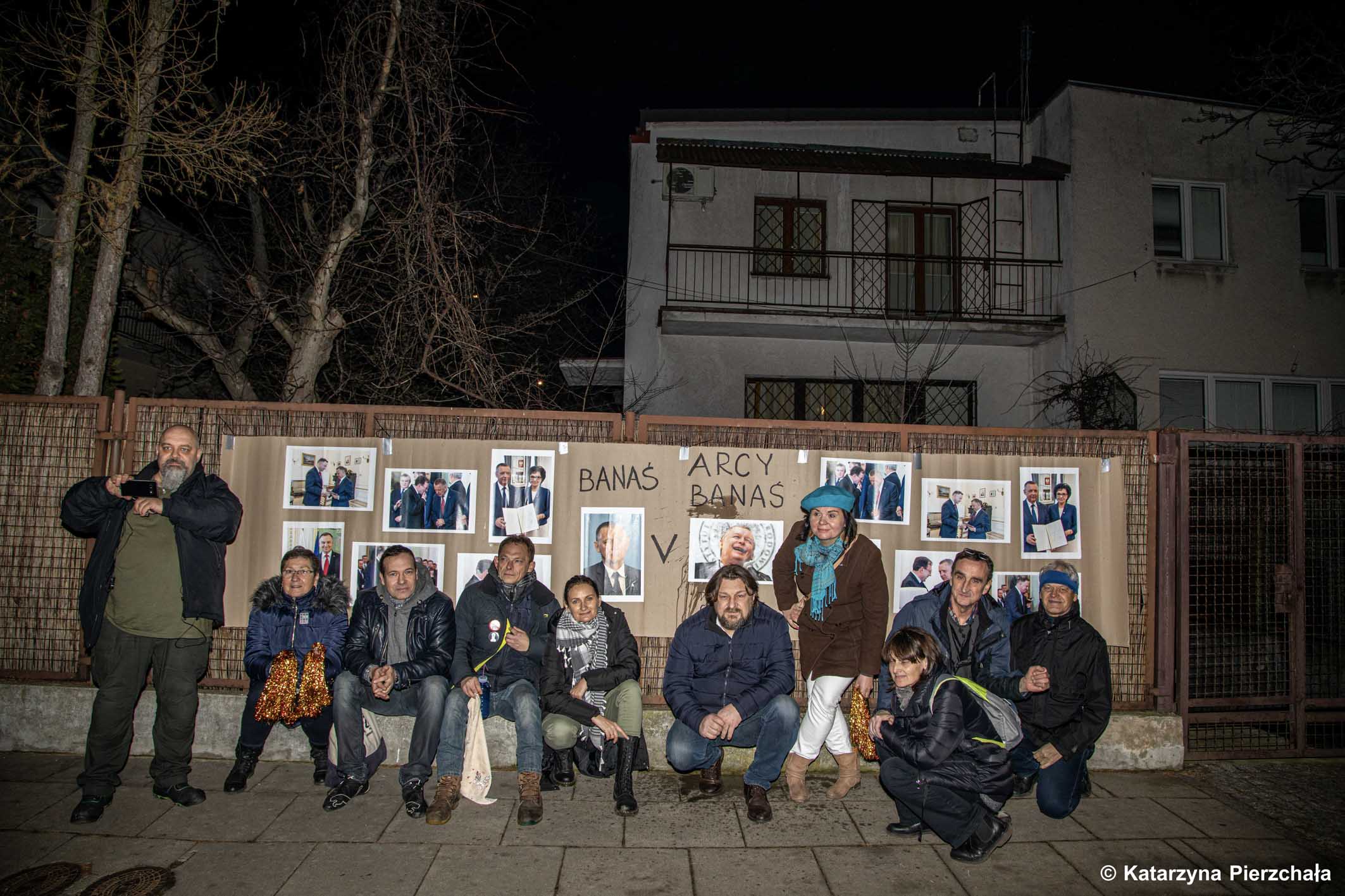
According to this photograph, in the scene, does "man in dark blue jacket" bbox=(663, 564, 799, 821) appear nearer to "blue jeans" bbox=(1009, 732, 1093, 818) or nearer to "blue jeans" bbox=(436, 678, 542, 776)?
"blue jeans" bbox=(436, 678, 542, 776)

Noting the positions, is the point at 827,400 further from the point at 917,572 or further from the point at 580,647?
the point at 580,647

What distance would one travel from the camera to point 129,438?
18.0 feet

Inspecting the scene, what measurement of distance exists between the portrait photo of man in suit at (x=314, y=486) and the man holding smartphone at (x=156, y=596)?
0.66 meters

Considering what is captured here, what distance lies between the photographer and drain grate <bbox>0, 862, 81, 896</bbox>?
352 centimetres

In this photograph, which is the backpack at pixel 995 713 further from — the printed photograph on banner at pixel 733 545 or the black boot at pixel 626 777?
the black boot at pixel 626 777

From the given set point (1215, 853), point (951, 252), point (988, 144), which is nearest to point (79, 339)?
point (1215, 853)

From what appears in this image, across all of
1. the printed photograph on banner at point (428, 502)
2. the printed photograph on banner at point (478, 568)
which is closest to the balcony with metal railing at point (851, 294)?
the printed photograph on banner at point (428, 502)

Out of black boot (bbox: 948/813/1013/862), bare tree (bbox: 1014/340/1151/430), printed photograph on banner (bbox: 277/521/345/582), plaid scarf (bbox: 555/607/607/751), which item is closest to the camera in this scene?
black boot (bbox: 948/813/1013/862)

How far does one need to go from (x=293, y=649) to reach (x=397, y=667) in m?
0.71

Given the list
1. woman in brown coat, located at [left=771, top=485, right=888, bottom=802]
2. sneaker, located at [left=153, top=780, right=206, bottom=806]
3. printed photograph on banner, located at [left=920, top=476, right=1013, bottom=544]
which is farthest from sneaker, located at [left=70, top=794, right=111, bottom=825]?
printed photograph on banner, located at [left=920, top=476, right=1013, bottom=544]

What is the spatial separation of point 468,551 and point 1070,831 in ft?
13.1

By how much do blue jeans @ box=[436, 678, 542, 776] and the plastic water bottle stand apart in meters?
0.15

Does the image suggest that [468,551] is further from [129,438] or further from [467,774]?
[129,438]

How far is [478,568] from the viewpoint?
5.35 meters
